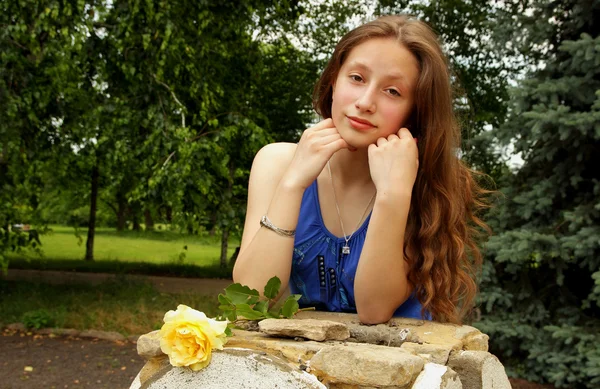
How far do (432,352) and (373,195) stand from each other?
0.59m

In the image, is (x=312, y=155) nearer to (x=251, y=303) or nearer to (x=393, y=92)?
(x=393, y=92)

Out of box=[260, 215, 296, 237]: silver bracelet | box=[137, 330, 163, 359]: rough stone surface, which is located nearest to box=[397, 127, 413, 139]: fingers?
box=[260, 215, 296, 237]: silver bracelet

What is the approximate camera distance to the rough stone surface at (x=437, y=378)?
1531 mm

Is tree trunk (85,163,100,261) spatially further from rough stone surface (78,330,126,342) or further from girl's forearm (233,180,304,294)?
girl's forearm (233,180,304,294)

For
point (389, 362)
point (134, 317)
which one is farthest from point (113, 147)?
point (389, 362)

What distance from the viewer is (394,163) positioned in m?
1.84

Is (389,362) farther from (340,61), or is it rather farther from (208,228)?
(208,228)

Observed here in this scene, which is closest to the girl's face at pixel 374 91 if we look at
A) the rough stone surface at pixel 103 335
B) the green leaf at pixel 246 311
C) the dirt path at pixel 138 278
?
the green leaf at pixel 246 311

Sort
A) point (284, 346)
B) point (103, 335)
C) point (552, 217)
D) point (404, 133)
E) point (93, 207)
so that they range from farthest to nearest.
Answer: point (93, 207)
point (103, 335)
point (552, 217)
point (404, 133)
point (284, 346)

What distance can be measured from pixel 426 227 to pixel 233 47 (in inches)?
300

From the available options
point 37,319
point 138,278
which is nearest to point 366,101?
point 37,319

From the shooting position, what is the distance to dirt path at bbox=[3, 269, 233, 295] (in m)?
10.9

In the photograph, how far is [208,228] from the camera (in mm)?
7383

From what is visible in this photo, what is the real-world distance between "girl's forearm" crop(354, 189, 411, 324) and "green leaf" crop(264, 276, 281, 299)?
227 millimetres
